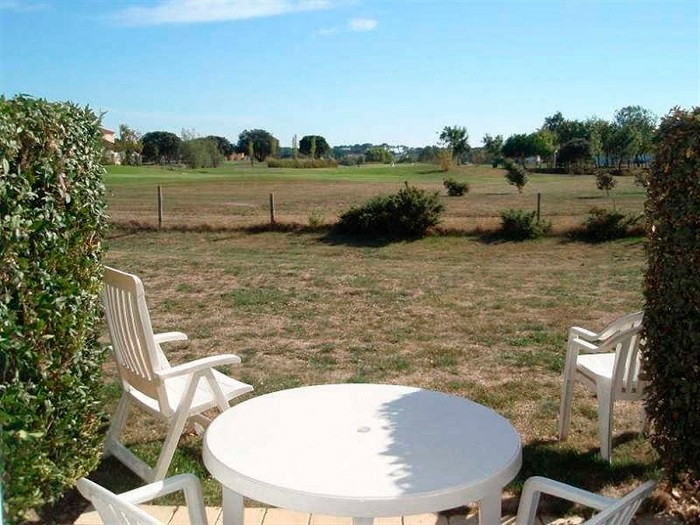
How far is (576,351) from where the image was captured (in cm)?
384

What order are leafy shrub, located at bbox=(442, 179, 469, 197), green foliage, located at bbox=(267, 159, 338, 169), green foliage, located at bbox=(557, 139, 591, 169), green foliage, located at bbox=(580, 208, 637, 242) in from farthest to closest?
green foliage, located at bbox=(267, 159, 338, 169) → green foliage, located at bbox=(557, 139, 591, 169) → leafy shrub, located at bbox=(442, 179, 469, 197) → green foliage, located at bbox=(580, 208, 637, 242)

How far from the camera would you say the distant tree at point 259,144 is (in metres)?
77.7

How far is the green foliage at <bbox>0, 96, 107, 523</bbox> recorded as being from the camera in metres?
2.11

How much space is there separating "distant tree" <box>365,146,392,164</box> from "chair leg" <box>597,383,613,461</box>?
75829 millimetres

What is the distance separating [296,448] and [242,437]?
0.21 m

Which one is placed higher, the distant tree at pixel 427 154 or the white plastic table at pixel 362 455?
the distant tree at pixel 427 154

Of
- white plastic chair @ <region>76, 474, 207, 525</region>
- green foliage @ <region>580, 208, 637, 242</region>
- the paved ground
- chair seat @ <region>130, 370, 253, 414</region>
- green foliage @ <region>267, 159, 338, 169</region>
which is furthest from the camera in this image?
green foliage @ <region>267, 159, 338, 169</region>

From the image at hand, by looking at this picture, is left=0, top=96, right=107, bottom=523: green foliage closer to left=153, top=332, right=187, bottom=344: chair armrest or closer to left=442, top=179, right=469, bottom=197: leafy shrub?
left=153, top=332, right=187, bottom=344: chair armrest

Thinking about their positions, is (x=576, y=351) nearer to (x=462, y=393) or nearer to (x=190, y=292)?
(x=462, y=393)

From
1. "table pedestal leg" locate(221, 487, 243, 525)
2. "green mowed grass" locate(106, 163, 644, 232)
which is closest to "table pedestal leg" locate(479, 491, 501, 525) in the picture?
"table pedestal leg" locate(221, 487, 243, 525)

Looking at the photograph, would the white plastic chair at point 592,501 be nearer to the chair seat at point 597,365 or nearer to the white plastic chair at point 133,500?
the white plastic chair at point 133,500

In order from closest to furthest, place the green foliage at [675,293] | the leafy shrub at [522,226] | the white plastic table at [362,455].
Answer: the white plastic table at [362,455] < the green foliage at [675,293] < the leafy shrub at [522,226]

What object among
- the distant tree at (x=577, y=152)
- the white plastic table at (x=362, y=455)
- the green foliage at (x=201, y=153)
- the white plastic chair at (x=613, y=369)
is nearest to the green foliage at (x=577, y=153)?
the distant tree at (x=577, y=152)

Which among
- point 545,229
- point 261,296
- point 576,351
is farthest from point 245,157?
point 576,351
